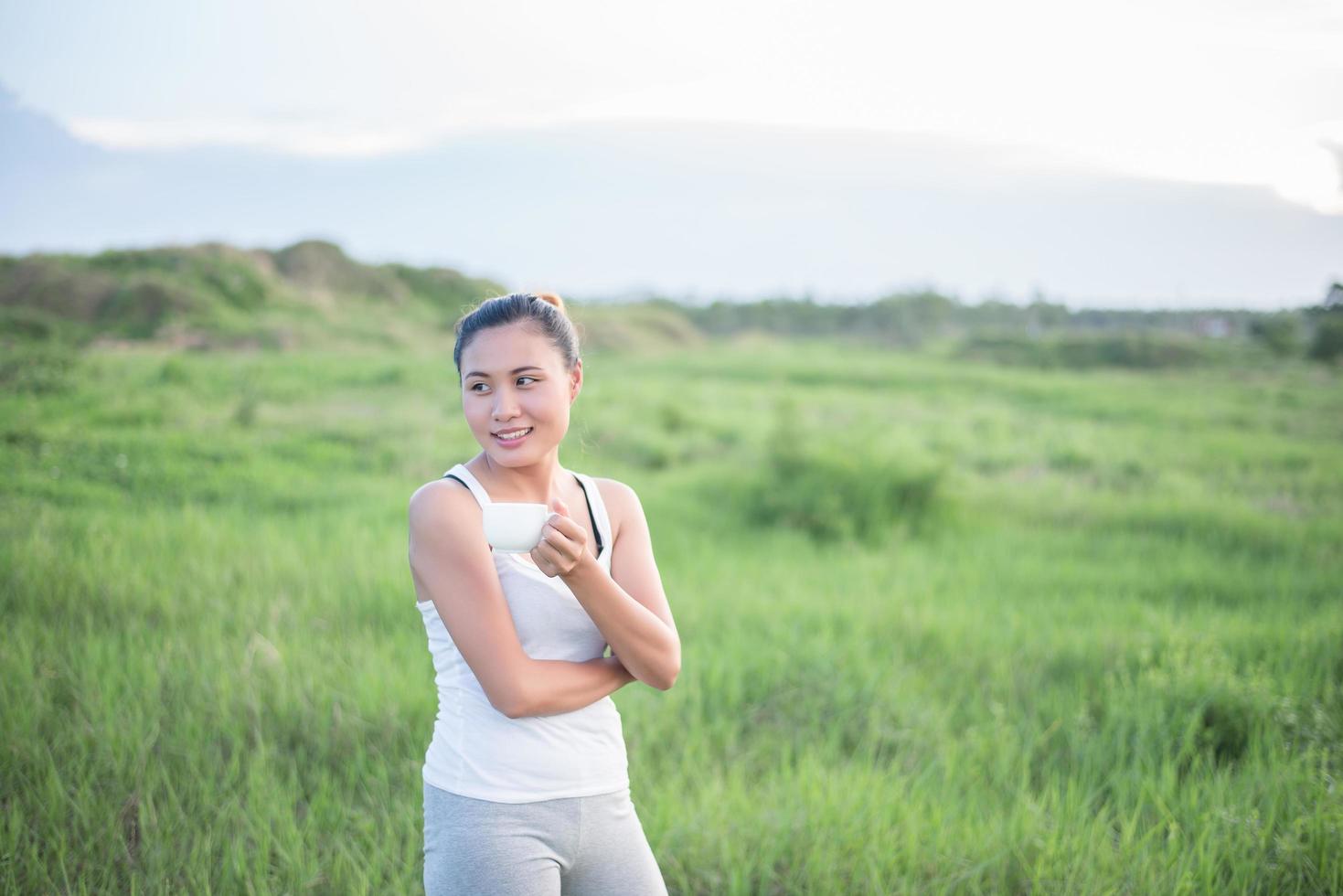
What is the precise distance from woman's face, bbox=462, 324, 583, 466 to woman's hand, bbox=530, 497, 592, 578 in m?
0.26

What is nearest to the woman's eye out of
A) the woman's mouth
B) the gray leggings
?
the woman's mouth

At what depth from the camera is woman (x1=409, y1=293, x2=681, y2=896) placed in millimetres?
1664

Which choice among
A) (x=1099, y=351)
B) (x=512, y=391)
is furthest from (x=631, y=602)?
(x=1099, y=351)

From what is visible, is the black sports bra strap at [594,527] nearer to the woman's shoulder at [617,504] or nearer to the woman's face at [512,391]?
the woman's shoulder at [617,504]

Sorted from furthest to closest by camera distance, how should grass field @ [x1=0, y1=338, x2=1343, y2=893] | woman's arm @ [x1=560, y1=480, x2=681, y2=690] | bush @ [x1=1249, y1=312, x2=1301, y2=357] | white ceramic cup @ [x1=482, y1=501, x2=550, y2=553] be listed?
1. bush @ [x1=1249, y1=312, x2=1301, y2=357]
2. grass field @ [x1=0, y1=338, x2=1343, y2=893]
3. woman's arm @ [x1=560, y1=480, x2=681, y2=690]
4. white ceramic cup @ [x1=482, y1=501, x2=550, y2=553]

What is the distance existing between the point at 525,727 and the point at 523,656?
170mm

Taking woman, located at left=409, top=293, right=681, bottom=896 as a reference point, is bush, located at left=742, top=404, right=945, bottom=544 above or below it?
below

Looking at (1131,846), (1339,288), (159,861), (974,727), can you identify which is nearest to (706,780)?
(974,727)

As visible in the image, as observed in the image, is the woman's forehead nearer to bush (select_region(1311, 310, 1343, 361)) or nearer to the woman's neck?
the woman's neck

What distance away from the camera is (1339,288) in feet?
27.7

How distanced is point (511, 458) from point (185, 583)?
4180mm

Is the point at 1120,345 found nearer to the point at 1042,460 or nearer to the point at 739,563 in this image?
the point at 1042,460

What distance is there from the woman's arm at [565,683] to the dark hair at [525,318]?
0.63 m

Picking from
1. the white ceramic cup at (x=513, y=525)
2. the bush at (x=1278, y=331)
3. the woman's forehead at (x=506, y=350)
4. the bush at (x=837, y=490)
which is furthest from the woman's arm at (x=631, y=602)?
the bush at (x=1278, y=331)
